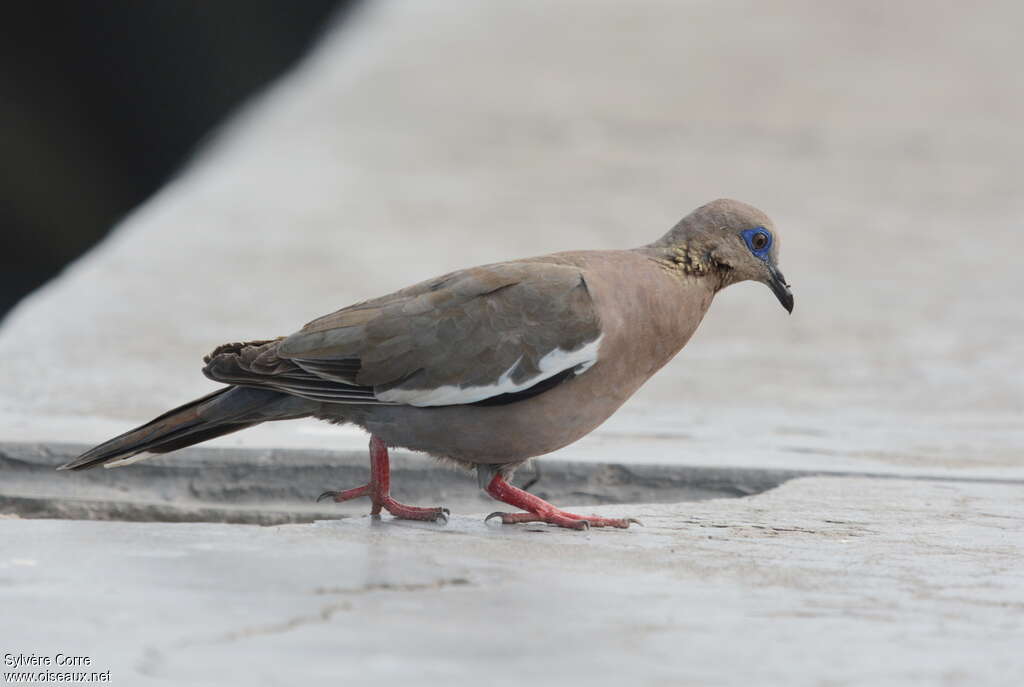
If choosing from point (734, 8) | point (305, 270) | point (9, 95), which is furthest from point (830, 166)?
point (9, 95)

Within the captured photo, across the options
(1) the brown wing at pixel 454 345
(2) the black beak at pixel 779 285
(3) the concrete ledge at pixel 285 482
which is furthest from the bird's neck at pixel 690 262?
(3) the concrete ledge at pixel 285 482

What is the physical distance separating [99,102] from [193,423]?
9885 mm

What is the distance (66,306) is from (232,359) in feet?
11.9

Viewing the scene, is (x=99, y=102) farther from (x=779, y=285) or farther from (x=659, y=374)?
(x=779, y=285)

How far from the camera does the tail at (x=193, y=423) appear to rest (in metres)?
4.33

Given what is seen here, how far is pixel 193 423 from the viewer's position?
4.35 m

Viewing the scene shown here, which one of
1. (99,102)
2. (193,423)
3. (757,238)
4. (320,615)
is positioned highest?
(99,102)

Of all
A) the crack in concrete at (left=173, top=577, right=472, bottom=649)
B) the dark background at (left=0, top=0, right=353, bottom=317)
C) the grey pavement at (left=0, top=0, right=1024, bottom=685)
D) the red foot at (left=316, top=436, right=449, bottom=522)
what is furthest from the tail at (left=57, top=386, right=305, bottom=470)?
the dark background at (left=0, top=0, right=353, bottom=317)

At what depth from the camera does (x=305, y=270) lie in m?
9.26

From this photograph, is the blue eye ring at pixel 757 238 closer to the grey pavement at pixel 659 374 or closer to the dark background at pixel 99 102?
the grey pavement at pixel 659 374

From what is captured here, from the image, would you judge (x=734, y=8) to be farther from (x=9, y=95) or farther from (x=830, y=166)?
(x=9, y=95)

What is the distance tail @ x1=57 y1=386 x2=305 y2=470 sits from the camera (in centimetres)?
433

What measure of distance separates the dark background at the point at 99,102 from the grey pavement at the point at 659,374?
83 centimetres

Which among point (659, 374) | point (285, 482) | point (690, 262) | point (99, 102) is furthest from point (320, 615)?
point (99, 102)
